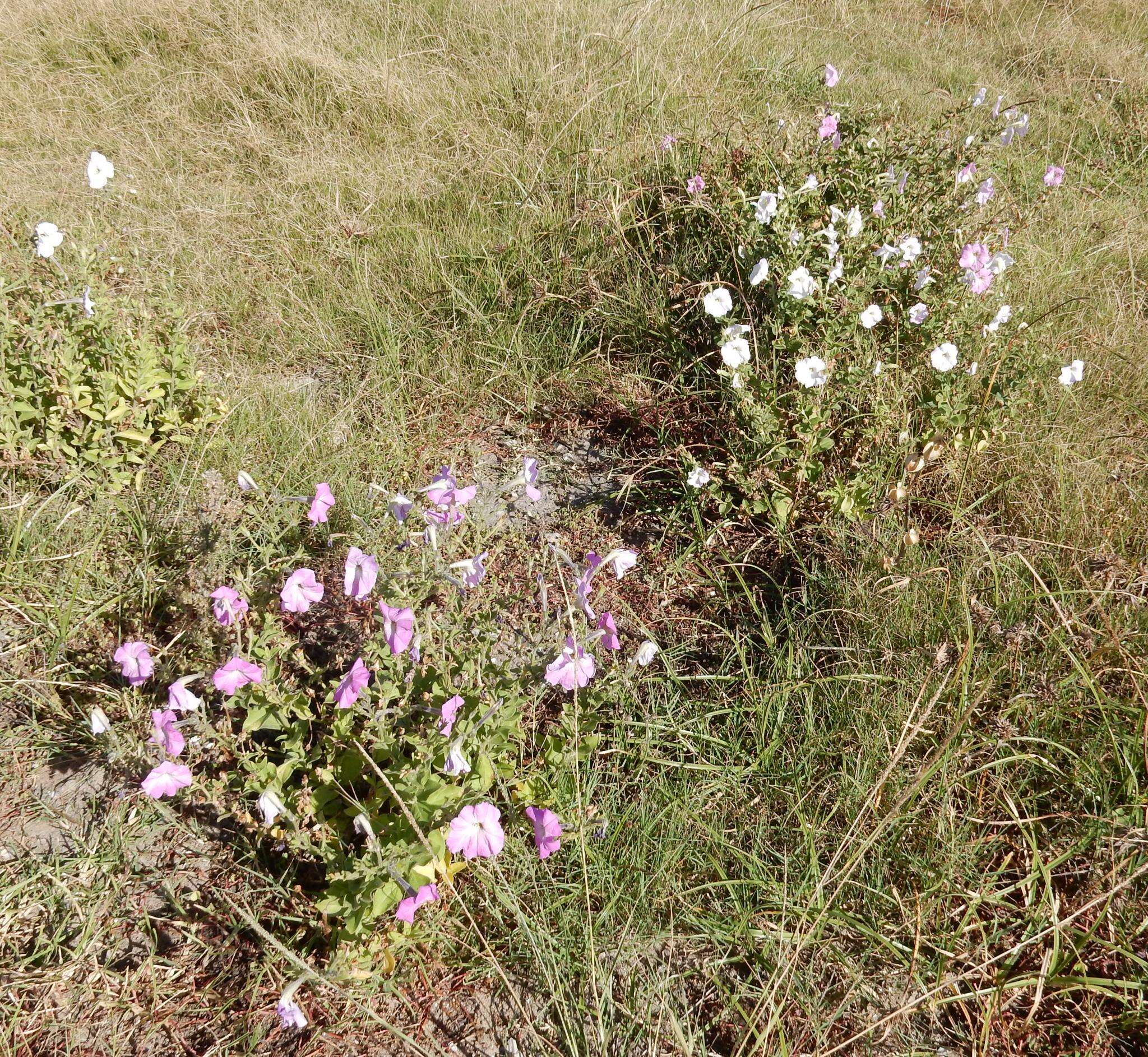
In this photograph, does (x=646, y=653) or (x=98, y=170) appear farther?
(x=98, y=170)

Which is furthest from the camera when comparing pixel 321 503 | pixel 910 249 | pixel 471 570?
pixel 910 249

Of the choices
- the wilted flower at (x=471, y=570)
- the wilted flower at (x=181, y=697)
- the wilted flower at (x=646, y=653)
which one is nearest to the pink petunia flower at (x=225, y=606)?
the wilted flower at (x=181, y=697)

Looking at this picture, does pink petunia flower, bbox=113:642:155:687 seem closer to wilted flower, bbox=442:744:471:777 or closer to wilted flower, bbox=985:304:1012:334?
wilted flower, bbox=442:744:471:777

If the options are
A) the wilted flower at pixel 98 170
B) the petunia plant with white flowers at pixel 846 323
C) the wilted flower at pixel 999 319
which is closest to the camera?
the petunia plant with white flowers at pixel 846 323

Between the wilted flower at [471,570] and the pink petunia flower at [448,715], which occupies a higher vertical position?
the wilted flower at [471,570]

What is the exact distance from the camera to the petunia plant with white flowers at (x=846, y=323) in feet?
7.81

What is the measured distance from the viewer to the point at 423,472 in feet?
8.66

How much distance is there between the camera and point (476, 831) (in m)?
1.42

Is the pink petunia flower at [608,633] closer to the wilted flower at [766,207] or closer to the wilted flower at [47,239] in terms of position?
the wilted flower at [766,207]

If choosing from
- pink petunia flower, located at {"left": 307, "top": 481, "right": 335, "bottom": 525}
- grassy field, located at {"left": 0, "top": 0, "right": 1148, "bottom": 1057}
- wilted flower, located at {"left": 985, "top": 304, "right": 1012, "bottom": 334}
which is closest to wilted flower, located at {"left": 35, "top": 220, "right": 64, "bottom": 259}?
grassy field, located at {"left": 0, "top": 0, "right": 1148, "bottom": 1057}

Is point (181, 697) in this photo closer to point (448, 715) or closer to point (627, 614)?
point (448, 715)

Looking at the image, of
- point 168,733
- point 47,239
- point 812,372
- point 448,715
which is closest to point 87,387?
point 47,239

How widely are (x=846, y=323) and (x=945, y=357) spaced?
0.97 ft

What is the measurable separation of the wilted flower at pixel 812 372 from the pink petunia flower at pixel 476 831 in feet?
4.80
